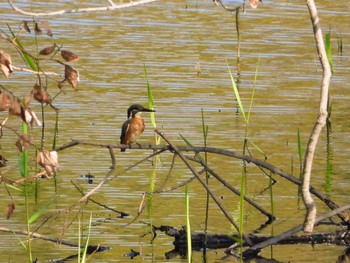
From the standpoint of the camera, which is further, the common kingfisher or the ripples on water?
the ripples on water

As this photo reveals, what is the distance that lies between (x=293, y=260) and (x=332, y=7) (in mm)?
12370

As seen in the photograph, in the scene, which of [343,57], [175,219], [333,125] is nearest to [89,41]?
[343,57]

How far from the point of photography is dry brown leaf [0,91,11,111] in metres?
4.77

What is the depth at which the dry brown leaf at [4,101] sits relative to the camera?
477cm

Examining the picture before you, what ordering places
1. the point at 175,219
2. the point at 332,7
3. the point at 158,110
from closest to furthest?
the point at 175,219 < the point at 158,110 < the point at 332,7

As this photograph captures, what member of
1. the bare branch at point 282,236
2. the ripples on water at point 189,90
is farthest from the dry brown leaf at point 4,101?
the ripples on water at point 189,90

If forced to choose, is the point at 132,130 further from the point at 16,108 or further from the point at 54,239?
the point at 16,108

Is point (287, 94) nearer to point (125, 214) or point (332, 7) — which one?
point (125, 214)

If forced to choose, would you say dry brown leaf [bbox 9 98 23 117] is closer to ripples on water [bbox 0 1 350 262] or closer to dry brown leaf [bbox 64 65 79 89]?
dry brown leaf [bbox 64 65 79 89]

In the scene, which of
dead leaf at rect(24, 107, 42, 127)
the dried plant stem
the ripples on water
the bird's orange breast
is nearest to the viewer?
dead leaf at rect(24, 107, 42, 127)

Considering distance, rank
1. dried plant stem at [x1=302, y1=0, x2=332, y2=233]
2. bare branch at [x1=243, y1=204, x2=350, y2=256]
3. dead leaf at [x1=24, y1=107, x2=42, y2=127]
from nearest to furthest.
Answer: dead leaf at [x1=24, y1=107, x2=42, y2=127] → dried plant stem at [x1=302, y1=0, x2=332, y2=233] → bare branch at [x1=243, y1=204, x2=350, y2=256]

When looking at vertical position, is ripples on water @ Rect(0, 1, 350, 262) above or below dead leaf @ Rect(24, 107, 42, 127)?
below

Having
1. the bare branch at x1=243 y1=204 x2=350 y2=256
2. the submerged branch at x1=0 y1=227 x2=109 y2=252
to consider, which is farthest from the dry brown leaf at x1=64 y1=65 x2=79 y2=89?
the bare branch at x1=243 y1=204 x2=350 y2=256

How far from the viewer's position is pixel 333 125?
11891mm
